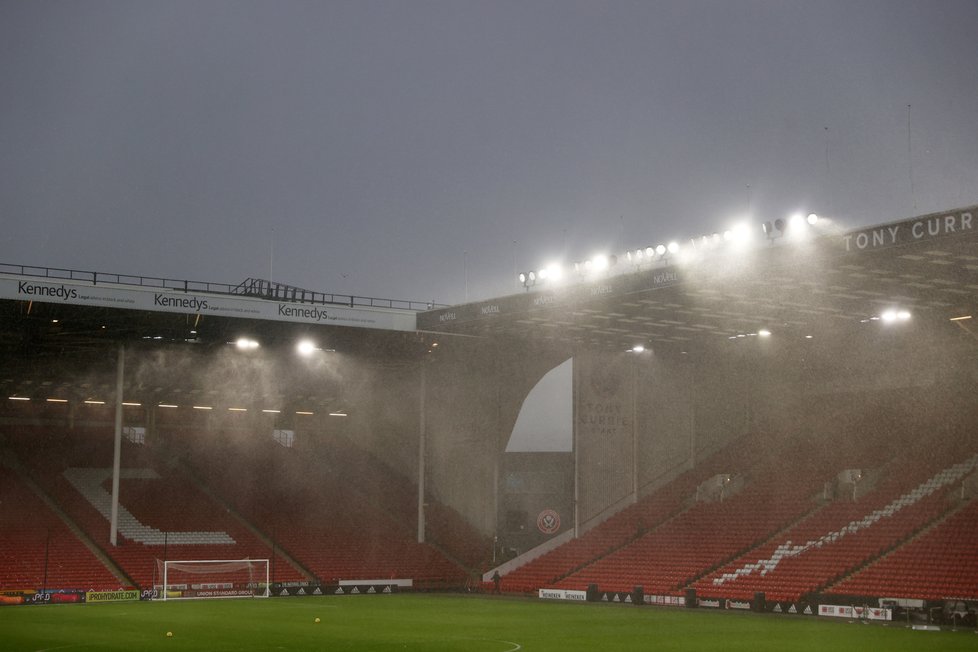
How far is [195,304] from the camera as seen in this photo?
132 feet

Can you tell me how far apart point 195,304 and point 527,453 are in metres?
16.1

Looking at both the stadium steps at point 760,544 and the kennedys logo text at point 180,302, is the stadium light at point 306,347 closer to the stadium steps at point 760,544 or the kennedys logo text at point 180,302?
the kennedys logo text at point 180,302

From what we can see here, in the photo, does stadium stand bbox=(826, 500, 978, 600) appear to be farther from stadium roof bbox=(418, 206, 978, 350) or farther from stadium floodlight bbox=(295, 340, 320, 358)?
stadium floodlight bbox=(295, 340, 320, 358)

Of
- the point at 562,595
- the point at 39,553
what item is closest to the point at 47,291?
the point at 39,553

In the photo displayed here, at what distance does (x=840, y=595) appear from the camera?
33219 mm

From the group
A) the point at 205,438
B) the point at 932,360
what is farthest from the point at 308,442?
the point at 932,360

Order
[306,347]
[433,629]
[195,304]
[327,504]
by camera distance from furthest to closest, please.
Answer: [327,504]
[306,347]
[195,304]
[433,629]

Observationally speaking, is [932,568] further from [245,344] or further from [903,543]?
[245,344]

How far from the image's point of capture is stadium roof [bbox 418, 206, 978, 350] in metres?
28.8

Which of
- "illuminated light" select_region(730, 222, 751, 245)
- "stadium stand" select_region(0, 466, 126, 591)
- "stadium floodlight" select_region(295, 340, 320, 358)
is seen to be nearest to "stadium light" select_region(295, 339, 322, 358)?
"stadium floodlight" select_region(295, 340, 320, 358)

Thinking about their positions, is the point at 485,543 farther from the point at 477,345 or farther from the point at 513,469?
the point at 477,345

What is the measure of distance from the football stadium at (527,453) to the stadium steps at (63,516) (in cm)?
13

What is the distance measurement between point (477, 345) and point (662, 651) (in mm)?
25690

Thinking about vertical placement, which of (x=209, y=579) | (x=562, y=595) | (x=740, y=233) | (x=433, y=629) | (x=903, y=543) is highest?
(x=740, y=233)
